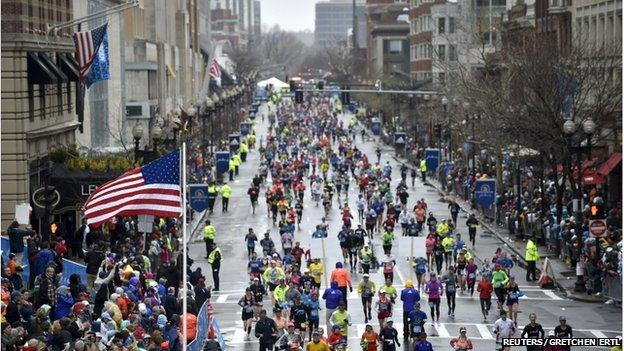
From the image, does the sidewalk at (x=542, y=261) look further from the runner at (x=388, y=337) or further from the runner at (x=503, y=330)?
the runner at (x=388, y=337)

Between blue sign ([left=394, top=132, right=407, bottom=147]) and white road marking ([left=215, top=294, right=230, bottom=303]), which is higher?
blue sign ([left=394, top=132, right=407, bottom=147])

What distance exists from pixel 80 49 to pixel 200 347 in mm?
22246

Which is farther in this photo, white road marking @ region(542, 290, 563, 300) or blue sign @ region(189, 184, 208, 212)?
blue sign @ region(189, 184, 208, 212)

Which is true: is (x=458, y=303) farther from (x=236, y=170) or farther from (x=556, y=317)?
(x=236, y=170)

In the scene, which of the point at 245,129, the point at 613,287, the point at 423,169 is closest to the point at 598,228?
the point at 613,287

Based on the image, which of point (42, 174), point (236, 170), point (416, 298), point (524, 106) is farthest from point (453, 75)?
point (416, 298)

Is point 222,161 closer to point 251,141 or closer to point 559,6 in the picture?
point 559,6

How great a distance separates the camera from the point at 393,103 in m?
144

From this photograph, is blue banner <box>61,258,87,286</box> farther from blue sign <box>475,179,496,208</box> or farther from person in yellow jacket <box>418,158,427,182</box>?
person in yellow jacket <box>418,158,427,182</box>

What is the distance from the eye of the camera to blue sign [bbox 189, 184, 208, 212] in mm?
65438

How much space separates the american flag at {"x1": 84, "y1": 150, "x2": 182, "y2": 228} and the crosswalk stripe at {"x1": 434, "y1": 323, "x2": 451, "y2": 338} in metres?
9.53

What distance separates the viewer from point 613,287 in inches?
1730

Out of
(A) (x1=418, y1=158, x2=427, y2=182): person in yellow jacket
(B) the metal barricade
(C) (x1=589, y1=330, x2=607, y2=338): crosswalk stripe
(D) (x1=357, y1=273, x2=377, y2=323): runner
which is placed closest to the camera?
(C) (x1=589, y1=330, x2=607, y2=338): crosswalk stripe

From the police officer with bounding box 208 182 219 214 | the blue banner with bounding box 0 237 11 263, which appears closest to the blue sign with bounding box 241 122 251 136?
the police officer with bounding box 208 182 219 214
